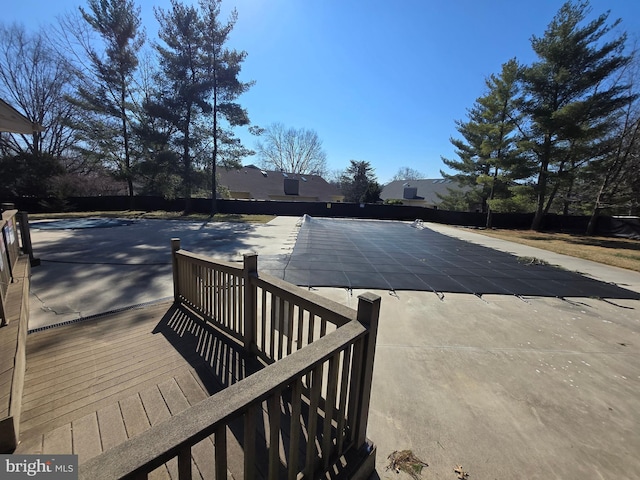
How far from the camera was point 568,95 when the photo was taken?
46.8 feet

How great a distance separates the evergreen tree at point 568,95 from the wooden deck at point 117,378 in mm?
18328

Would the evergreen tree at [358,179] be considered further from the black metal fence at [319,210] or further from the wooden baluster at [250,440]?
the wooden baluster at [250,440]

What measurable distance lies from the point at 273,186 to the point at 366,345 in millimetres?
29016

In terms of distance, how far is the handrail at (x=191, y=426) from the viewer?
1.83ft

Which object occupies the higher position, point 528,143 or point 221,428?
point 528,143

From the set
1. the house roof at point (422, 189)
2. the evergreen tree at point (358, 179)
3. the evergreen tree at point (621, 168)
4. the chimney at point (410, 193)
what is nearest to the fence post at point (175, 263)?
the evergreen tree at point (621, 168)

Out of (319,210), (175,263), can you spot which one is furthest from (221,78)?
(175,263)

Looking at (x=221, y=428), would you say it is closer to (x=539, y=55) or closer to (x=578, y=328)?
(x=578, y=328)

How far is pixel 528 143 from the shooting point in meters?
14.7

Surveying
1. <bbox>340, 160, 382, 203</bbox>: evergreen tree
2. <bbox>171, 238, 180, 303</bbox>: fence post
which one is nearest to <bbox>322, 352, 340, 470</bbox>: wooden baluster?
<bbox>171, 238, 180, 303</bbox>: fence post

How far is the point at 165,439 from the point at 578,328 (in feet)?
15.9

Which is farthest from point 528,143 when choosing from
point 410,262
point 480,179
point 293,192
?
point 293,192

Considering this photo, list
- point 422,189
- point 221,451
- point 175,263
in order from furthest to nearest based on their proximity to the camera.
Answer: point 422,189
point 175,263
point 221,451

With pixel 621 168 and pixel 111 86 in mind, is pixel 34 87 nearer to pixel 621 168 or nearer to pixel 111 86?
pixel 111 86
